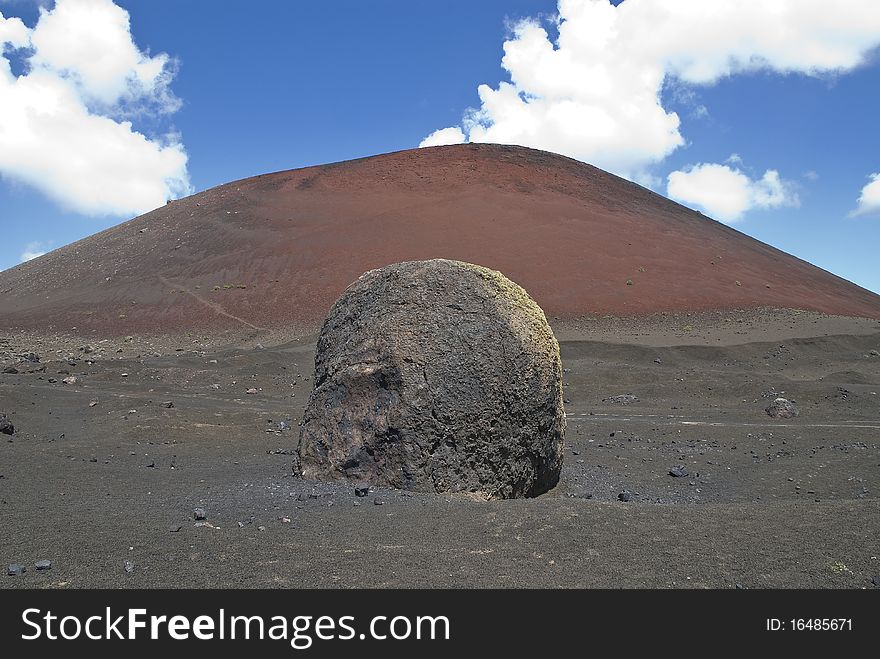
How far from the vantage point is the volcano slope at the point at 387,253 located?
29.5 meters

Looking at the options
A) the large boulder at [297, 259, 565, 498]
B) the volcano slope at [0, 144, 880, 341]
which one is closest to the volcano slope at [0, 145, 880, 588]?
the volcano slope at [0, 144, 880, 341]

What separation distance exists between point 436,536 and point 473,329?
240 cm

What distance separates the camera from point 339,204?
43.4 metres

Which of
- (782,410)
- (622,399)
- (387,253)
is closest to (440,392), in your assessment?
(782,410)

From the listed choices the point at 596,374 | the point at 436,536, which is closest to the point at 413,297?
the point at 436,536

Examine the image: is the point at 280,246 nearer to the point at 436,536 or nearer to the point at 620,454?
the point at 620,454

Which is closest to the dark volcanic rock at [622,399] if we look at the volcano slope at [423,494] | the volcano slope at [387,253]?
the volcano slope at [423,494]

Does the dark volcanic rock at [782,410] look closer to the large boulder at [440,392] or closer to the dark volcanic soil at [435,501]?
the dark volcanic soil at [435,501]

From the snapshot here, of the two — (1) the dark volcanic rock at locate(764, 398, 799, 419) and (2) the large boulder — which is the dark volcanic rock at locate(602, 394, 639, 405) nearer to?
(1) the dark volcanic rock at locate(764, 398, 799, 419)

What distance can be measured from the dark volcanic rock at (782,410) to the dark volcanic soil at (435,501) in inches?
9.5

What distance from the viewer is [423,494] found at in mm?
5773

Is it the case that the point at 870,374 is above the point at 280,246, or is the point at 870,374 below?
below

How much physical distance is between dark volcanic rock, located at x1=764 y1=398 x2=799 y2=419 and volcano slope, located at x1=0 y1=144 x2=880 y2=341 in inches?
576

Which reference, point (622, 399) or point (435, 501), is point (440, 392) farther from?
point (622, 399)
